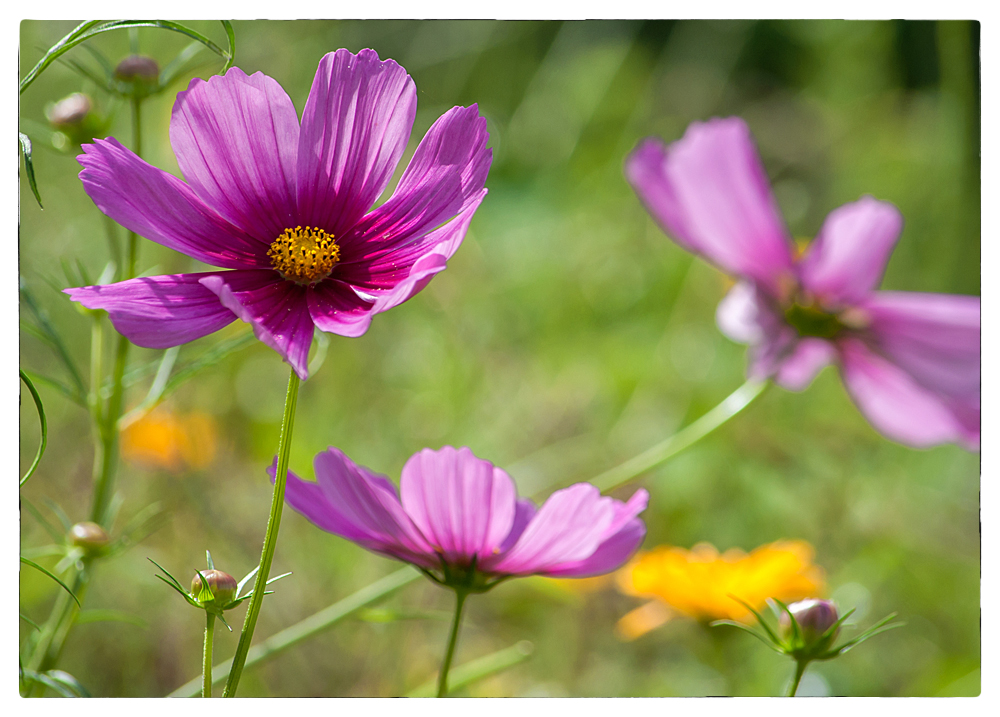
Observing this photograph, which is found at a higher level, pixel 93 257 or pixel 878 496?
pixel 93 257

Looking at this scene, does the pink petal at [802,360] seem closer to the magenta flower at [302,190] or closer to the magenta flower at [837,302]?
the magenta flower at [837,302]

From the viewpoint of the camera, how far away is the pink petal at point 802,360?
24.1 inches

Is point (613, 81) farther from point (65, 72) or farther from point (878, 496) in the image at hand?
point (65, 72)

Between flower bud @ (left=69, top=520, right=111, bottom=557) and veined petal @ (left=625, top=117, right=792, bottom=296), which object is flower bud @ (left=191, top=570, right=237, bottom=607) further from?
veined petal @ (left=625, top=117, right=792, bottom=296)

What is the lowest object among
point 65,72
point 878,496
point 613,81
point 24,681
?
point 24,681

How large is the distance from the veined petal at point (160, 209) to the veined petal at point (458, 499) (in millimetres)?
122

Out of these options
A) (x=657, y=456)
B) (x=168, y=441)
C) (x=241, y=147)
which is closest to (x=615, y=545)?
(x=657, y=456)

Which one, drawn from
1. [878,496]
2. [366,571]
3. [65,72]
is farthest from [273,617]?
[878,496]

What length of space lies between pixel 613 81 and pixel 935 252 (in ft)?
1.55

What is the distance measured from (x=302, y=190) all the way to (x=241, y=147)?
3 cm

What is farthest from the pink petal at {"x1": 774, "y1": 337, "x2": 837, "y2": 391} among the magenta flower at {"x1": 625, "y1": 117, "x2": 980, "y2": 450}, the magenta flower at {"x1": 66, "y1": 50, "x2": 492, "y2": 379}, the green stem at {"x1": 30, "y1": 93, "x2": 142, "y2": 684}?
the green stem at {"x1": 30, "y1": 93, "x2": 142, "y2": 684}

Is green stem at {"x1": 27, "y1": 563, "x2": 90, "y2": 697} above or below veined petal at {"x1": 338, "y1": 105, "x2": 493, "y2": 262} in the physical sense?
below

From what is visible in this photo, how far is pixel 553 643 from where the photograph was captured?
0.79 m

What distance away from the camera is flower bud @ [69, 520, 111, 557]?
44cm
